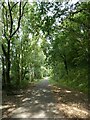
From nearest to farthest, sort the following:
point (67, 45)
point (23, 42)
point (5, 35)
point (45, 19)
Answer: point (45, 19), point (5, 35), point (67, 45), point (23, 42)

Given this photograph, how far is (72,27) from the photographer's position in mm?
20422

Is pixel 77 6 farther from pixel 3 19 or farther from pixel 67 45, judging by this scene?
pixel 67 45

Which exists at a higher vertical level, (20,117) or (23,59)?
(23,59)

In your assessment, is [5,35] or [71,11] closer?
[71,11]

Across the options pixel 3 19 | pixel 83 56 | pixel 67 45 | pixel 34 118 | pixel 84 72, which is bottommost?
pixel 34 118

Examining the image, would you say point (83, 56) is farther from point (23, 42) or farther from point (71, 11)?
point (23, 42)

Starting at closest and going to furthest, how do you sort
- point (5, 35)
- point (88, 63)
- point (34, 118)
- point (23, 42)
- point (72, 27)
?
1. point (34, 118)
2. point (88, 63)
3. point (72, 27)
4. point (5, 35)
5. point (23, 42)

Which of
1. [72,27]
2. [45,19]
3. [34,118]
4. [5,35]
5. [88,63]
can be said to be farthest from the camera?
[5,35]

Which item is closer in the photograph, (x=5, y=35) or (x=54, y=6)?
(x=54, y=6)

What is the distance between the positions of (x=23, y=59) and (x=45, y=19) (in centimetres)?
1954

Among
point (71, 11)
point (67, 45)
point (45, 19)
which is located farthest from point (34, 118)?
point (67, 45)

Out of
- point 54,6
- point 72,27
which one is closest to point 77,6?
point 54,6

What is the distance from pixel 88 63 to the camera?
19078mm

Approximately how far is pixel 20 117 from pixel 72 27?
1265 centimetres
